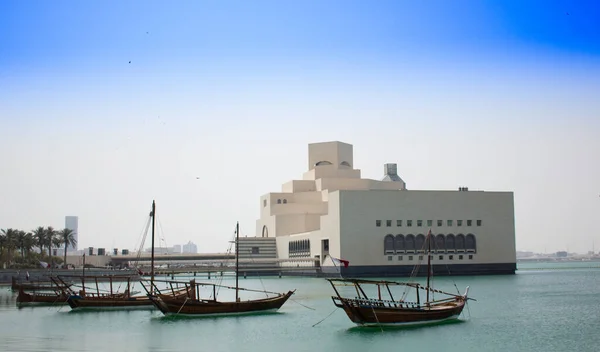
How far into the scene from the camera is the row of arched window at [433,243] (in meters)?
96.8

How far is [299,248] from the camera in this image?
375 ft

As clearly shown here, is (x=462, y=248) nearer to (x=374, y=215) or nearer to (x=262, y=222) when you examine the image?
(x=374, y=215)

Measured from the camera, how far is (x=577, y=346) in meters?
32.3

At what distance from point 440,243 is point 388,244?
→ 720 centimetres

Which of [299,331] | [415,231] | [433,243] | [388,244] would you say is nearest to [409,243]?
[415,231]

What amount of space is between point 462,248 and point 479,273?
13.1ft

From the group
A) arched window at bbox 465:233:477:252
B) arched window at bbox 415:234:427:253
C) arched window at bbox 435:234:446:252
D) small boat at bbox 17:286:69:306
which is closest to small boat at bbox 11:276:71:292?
small boat at bbox 17:286:69:306

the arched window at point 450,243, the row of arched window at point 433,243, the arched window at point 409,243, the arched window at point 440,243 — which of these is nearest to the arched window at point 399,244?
the row of arched window at point 433,243

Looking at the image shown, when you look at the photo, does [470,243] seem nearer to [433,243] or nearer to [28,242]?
[433,243]

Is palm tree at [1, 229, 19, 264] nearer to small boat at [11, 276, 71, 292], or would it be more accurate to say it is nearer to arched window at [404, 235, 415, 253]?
small boat at [11, 276, 71, 292]

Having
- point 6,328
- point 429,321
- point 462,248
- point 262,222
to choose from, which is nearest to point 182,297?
point 6,328

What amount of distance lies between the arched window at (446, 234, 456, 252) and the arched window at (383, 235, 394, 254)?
25.1 feet

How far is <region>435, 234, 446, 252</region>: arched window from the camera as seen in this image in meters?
97.6

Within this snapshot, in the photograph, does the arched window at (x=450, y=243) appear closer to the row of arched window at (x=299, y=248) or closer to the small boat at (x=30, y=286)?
the row of arched window at (x=299, y=248)
